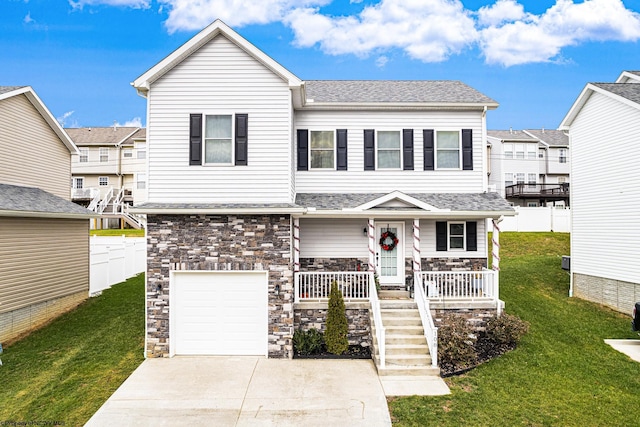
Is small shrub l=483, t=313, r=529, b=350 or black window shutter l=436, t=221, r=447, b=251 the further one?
black window shutter l=436, t=221, r=447, b=251

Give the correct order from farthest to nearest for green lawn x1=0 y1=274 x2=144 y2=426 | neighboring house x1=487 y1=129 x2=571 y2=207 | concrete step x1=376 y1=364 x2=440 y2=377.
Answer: neighboring house x1=487 y1=129 x2=571 y2=207 < concrete step x1=376 y1=364 x2=440 y2=377 < green lawn x1=0 y1=274 x2=144 y2=426

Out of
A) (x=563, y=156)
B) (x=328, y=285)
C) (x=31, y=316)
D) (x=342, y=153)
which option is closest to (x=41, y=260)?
(x=31, y=316)

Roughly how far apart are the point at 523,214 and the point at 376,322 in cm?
2133

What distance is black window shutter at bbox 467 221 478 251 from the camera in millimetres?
12844

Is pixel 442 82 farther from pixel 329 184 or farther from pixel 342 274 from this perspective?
pixel 342 274

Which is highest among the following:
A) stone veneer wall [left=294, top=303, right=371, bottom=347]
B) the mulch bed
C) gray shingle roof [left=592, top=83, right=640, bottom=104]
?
A: gray shingle roof [left=592, top=83, right=640, bottom=104]

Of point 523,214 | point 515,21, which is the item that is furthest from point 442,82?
point 515,21

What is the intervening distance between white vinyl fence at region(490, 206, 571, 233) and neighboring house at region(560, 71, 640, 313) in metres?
11.7

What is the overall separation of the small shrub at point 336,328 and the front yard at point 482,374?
259 cm

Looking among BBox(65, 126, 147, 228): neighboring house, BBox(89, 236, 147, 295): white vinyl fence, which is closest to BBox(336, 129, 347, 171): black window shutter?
BBox(89, 236, 147, 295): white vinyl fence

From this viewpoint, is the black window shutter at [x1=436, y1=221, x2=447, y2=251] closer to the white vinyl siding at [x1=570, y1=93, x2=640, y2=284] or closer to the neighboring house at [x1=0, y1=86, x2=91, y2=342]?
the white vinyl siding at [x1=570, y1=93, x2=640, y2=284]

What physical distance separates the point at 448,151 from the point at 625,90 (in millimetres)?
6595

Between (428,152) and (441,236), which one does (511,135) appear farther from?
(441,236)

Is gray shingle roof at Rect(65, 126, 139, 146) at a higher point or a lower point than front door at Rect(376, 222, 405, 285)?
higher
